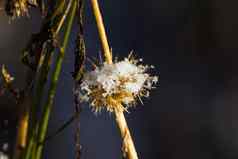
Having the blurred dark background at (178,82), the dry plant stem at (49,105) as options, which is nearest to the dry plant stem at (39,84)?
the dry plant stem at (49,105)

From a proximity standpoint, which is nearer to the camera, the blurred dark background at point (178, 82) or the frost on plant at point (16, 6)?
the frost on plant at point (16, 6)

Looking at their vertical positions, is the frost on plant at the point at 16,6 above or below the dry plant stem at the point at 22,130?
above

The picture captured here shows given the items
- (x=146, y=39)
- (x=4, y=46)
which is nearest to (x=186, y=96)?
(x=146, y=39)

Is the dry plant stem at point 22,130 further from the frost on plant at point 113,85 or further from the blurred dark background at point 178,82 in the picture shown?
the blurred dark background at point 178,82

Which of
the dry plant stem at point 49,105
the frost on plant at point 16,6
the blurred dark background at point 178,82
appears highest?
the blurred dark background at point 178,82

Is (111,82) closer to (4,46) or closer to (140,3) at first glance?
(4,46)

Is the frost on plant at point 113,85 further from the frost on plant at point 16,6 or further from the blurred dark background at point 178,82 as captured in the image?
the blurred dark background at point 178,82

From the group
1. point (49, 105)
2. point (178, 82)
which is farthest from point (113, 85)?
point (178, 82)

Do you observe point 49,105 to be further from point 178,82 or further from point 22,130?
point 178,82
